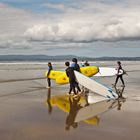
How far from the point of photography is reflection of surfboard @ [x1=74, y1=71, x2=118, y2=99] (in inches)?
587

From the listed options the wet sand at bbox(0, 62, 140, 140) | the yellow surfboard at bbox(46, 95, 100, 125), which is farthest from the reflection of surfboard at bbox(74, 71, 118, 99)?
the wet sand at bbox(0, 62, 140, 140)

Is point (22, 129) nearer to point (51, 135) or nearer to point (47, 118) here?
point (51, 135)

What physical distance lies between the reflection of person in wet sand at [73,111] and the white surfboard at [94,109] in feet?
0.56

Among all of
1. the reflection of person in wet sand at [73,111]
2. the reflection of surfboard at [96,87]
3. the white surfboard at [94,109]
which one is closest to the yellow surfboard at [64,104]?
the reflection of person in wet sand at [73,111]

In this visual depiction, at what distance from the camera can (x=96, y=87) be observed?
1566 cm

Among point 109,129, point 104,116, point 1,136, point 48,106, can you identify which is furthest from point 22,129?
point 48,106

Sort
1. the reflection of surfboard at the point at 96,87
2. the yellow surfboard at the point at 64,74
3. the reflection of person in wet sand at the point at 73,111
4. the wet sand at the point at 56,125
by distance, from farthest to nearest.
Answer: the yellow surfboard at the point at 64,74, the reflection of surfboard at the point at 96,87, the reflection of person in wet sand at the point at 73,111, the wet sand at the point at 56,125

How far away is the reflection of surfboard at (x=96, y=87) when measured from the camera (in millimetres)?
14920

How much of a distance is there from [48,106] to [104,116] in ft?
9.63

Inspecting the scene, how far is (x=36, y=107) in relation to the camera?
486 inches

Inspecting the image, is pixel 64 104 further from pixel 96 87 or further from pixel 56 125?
pixel 56 125

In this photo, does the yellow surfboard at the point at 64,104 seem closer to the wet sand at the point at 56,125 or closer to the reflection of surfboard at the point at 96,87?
the wet sand at the point at 56,125

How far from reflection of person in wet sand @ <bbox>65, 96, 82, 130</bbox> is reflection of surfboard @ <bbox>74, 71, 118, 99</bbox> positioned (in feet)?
3.54

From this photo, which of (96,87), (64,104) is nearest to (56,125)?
(64,104)
